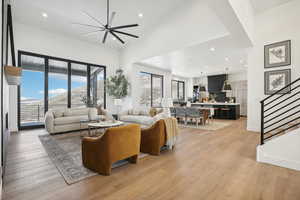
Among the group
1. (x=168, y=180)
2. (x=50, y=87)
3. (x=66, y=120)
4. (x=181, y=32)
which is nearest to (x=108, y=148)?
(x=168, y=180)

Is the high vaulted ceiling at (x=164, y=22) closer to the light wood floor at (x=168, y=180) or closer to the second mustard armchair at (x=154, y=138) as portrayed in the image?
the second mustard armchair at (x=154, y=138)

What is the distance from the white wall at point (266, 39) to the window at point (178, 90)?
685cm

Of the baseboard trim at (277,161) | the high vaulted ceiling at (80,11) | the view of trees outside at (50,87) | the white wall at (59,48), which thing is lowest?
the baseboard trim at (277,161)

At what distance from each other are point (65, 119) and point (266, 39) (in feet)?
24.0

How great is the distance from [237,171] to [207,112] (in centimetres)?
433

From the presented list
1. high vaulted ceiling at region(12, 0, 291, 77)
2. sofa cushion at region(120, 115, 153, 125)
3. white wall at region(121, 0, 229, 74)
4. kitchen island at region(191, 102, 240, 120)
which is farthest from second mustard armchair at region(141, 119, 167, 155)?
kitchen island at region(191, 102, 240, 120)

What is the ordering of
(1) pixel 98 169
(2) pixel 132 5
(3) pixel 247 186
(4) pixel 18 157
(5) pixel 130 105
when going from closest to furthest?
(3) pixel 247 186 → (1) pixel 98 169 → (4) pixel 18 157 → (2) pixel 132 5 → (5) pixel 130 105

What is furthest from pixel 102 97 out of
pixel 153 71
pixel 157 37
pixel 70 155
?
pixel 70 155

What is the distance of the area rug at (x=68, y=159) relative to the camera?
215 cm

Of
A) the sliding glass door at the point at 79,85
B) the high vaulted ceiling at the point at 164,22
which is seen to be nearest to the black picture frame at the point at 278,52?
the high vaulted ceiling at the point at 164,22

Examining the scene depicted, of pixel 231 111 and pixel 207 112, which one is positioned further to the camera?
pixel 231 111

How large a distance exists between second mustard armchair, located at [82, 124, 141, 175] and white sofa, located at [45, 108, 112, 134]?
261cm

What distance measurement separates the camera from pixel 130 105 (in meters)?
7.60

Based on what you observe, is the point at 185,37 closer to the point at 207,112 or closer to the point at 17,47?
the point at 207,112
